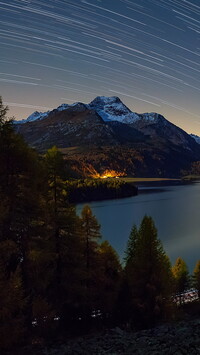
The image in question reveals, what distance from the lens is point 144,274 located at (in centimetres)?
2753

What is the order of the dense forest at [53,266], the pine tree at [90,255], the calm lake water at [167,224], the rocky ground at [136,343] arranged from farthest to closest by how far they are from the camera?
the calm lake water at [167,224]
the pine tree at [90,255]
the rocky ground at [136,343]
the dense forest at [53,266]

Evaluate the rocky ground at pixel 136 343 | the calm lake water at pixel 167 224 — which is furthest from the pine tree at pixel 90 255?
the calm lake water at pixel 167 224

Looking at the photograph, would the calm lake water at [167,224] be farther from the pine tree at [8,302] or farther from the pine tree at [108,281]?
the pine tree at [8,302]

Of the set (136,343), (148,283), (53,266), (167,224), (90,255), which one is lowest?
(136,343)

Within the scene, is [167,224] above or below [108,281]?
above

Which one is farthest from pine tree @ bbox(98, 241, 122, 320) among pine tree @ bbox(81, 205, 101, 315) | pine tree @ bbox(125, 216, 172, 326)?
pine tree @ bbox(125, 216, 172, 326)

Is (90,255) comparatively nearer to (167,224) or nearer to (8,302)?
(8,302)

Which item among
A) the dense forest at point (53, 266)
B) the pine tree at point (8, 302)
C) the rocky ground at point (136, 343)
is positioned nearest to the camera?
the pine tree at point (8, 302)

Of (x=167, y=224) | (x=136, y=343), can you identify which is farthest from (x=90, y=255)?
(x=167, y=224)

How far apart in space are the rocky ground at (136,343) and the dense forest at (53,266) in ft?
7.66

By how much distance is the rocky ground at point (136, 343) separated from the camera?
18000mm

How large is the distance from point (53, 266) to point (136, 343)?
791 cm

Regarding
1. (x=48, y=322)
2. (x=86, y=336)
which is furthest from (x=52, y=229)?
(x=86, y=336)

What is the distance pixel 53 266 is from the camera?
2336cm
